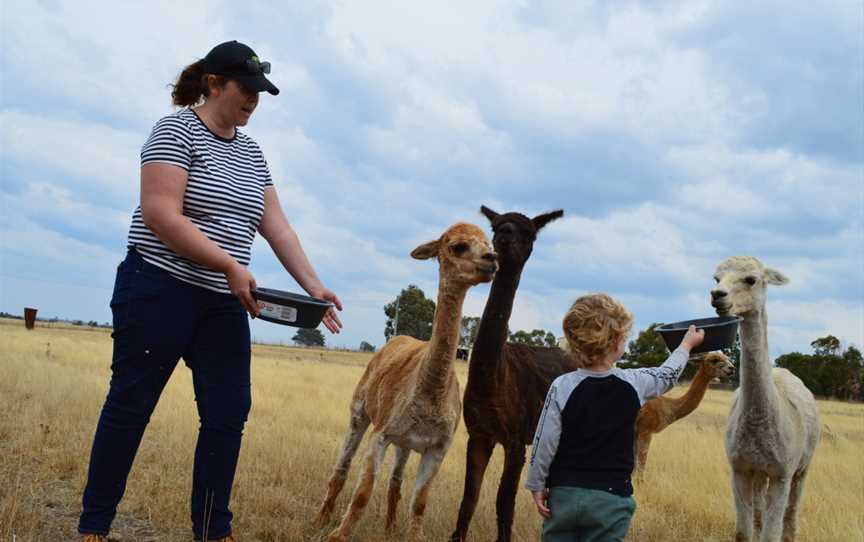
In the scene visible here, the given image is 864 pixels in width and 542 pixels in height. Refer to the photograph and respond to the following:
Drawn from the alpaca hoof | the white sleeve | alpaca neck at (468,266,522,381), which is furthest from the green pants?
the alpaca hoof

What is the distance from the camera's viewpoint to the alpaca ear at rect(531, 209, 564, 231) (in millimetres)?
6426

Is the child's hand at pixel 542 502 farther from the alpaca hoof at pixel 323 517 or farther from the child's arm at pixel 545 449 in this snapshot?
the alpaca hoof at pixel 323 517

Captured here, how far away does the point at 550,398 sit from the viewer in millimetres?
3471

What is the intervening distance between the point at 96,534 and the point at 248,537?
1496 mm

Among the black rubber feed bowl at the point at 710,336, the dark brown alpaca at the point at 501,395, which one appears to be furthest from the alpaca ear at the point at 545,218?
the black rubber feed bowl at the point at 710,336

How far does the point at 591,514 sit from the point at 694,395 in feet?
18.2

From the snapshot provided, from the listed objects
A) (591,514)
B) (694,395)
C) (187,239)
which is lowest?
(591,514)

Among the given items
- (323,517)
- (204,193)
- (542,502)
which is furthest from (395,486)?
(204,193)

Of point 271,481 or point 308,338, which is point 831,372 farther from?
point 308,338

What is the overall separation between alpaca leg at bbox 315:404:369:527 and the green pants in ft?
9.03

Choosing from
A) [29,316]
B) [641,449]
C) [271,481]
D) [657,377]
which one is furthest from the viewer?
[29,316]

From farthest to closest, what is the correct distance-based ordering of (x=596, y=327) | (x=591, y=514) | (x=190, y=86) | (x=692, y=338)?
1. (x=190, y=86)
2. (x=692, y=338)
3. (x=596, y=327)
4. (x=591, y=514)

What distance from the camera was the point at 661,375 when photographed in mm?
3471

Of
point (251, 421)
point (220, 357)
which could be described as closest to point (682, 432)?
point (251, 421)
